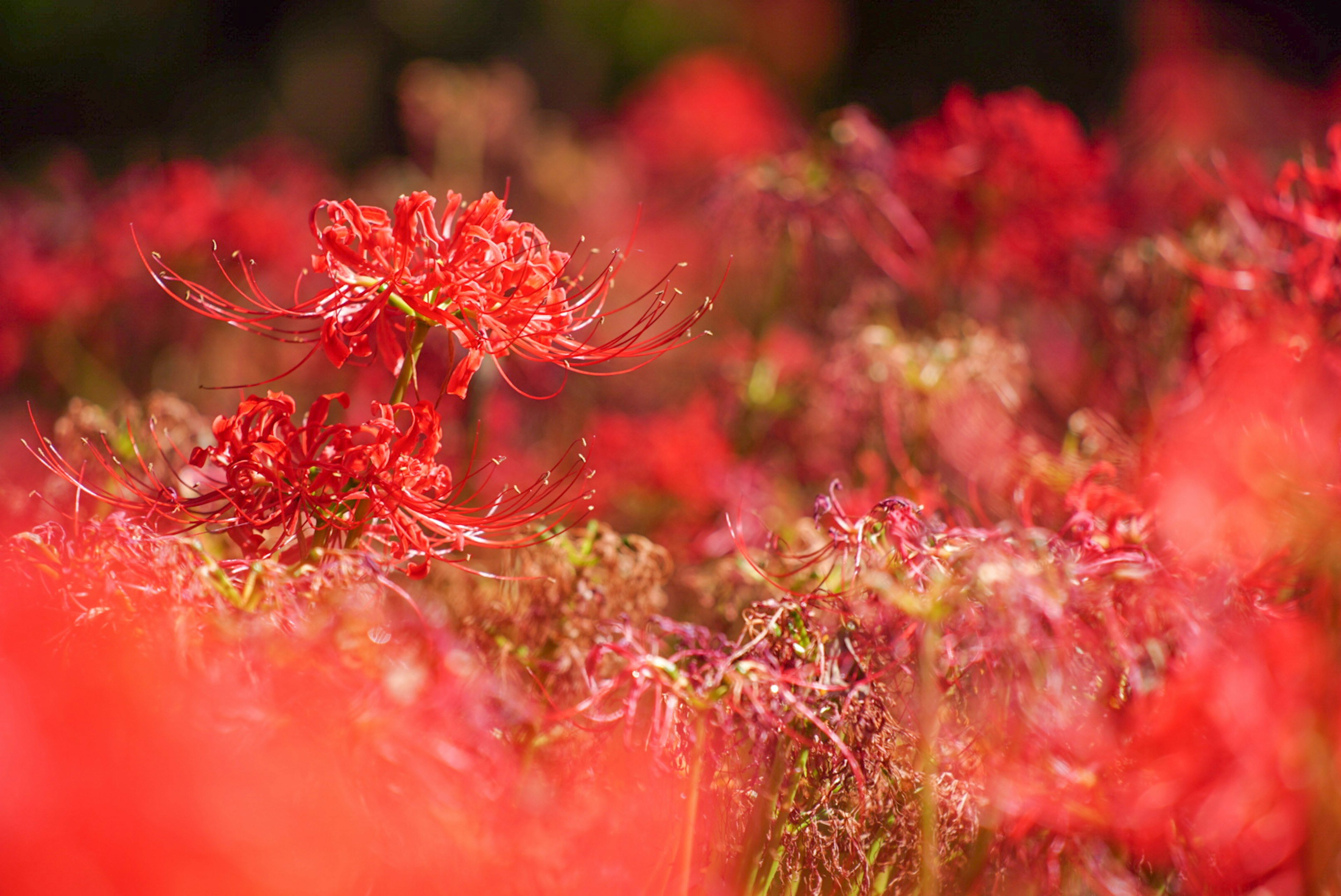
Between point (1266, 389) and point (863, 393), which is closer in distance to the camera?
point (1266, 389)

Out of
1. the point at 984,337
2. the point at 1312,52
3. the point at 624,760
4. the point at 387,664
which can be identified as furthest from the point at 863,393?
the point at 1312,52

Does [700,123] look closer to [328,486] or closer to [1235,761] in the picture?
[328,486]

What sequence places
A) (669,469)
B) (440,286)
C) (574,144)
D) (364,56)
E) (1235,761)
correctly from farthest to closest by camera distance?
1. (364,56)
2. (574,144)
3. (669,469)
4. (440,286)
5. (1235,761)

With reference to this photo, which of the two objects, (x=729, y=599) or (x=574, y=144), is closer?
(x=729, y=599)

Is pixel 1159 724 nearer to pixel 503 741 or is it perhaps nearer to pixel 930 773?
pixel 930 773

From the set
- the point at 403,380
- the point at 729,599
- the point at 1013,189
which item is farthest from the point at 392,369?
the point at 1013,189

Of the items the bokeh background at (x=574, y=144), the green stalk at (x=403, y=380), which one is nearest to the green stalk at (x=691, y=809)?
the green stalk at (x=403, y=380)
